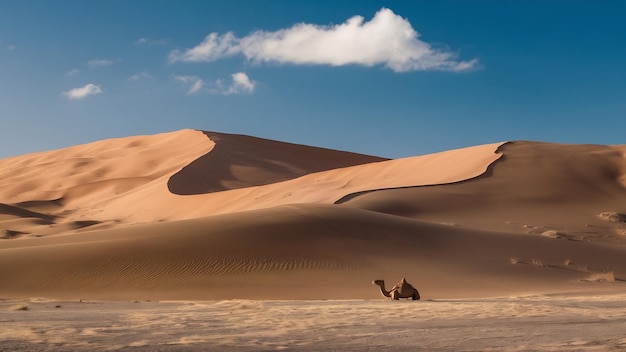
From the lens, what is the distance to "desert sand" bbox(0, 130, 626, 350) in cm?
1550

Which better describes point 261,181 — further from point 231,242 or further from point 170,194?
point 231,242

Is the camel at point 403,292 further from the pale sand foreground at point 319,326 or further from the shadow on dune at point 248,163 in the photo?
the shadow on dune at point 248,163

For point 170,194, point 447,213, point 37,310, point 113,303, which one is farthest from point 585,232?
point 170,194

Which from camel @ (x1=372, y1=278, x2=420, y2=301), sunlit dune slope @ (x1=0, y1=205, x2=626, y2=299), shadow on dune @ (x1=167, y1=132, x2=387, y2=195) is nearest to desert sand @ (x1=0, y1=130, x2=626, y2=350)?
sunlit dune slope @ (x1=0, y1=205, x2=626, y2=299)

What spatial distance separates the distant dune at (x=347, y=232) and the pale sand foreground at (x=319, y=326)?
488 cm

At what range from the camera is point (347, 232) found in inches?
1006

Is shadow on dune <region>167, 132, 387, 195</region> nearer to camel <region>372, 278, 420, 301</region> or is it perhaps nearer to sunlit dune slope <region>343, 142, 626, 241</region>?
sunlit dune slope <region>343, 142, 626, 241</region>

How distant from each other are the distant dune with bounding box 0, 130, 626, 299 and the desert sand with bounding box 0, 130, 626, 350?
8 cm

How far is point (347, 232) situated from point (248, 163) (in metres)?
44.9

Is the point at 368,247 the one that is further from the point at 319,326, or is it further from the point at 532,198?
the point at 532,198

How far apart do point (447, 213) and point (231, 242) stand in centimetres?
1367

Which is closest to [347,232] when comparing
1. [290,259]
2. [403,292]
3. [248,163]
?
[290,259]

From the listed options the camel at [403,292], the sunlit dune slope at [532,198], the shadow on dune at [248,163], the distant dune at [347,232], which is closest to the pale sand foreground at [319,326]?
the camel at [403,292]

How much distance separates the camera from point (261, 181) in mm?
63000
